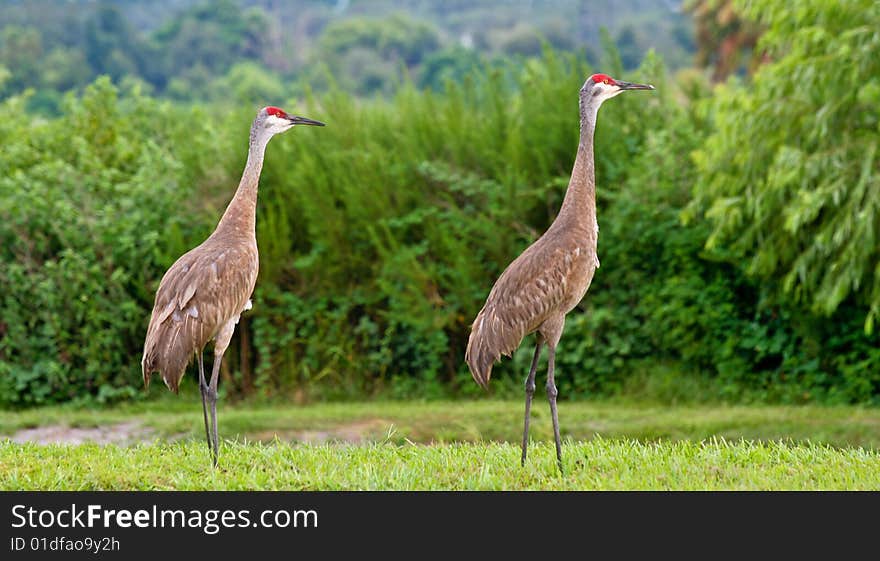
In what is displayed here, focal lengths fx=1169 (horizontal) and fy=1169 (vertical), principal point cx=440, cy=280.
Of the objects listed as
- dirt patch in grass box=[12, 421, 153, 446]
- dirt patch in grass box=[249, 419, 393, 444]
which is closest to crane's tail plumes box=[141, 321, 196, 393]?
dirt patch in grass box=[249, 419, 393, 444]

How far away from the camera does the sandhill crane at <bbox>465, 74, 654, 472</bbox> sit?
650cm

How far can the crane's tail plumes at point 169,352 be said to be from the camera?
6.81 m

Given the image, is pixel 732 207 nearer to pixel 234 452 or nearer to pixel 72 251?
pixel 234 452

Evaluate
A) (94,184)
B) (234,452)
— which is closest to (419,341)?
(94,184)

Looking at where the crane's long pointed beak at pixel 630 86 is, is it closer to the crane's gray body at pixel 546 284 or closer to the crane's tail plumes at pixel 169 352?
the crane's gray body at pixel 546 284

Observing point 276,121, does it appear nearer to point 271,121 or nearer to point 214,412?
point 271,121

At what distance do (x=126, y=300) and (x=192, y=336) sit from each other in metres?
6.69

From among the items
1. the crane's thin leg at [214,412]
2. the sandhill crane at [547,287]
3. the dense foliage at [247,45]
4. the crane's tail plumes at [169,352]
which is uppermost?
the dense foliage at [247,45]

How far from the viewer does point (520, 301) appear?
21.4 ft

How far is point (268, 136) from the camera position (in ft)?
23.8

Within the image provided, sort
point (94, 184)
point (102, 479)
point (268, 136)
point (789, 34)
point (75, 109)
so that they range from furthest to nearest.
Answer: point (75, 109)
point (94, 184)
point (789, 34)
point (268, 136)
point (102, 479)

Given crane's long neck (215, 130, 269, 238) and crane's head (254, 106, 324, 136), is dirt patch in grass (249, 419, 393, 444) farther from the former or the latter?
crane's head (254, 106, 324, 136)

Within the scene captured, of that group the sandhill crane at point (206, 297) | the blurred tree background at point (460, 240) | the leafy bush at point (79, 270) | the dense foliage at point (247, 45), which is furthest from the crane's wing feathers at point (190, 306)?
the dense foliage at point (247, 45)

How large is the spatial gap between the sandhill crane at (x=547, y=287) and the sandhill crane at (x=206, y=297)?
1477 mm
